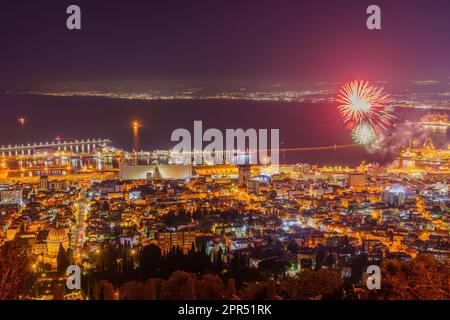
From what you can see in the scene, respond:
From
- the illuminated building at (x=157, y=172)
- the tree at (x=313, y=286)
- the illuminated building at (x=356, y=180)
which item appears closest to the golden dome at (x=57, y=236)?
the tree at (x=313, y=286)

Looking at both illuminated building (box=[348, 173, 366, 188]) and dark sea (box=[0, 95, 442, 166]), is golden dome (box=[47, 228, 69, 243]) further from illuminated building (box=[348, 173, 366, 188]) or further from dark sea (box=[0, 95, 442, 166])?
dark sea (box=[0, 95, 442, 166])

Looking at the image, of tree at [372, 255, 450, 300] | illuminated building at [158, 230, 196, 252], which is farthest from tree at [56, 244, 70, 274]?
tree at [372, 255, 450, 300]

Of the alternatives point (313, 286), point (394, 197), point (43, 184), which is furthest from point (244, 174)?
point (313, 286)

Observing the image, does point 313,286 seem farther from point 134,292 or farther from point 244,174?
point 244,174

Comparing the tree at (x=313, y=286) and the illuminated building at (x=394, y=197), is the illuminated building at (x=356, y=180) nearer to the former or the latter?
the illuminated building at (x=394, y=197)
